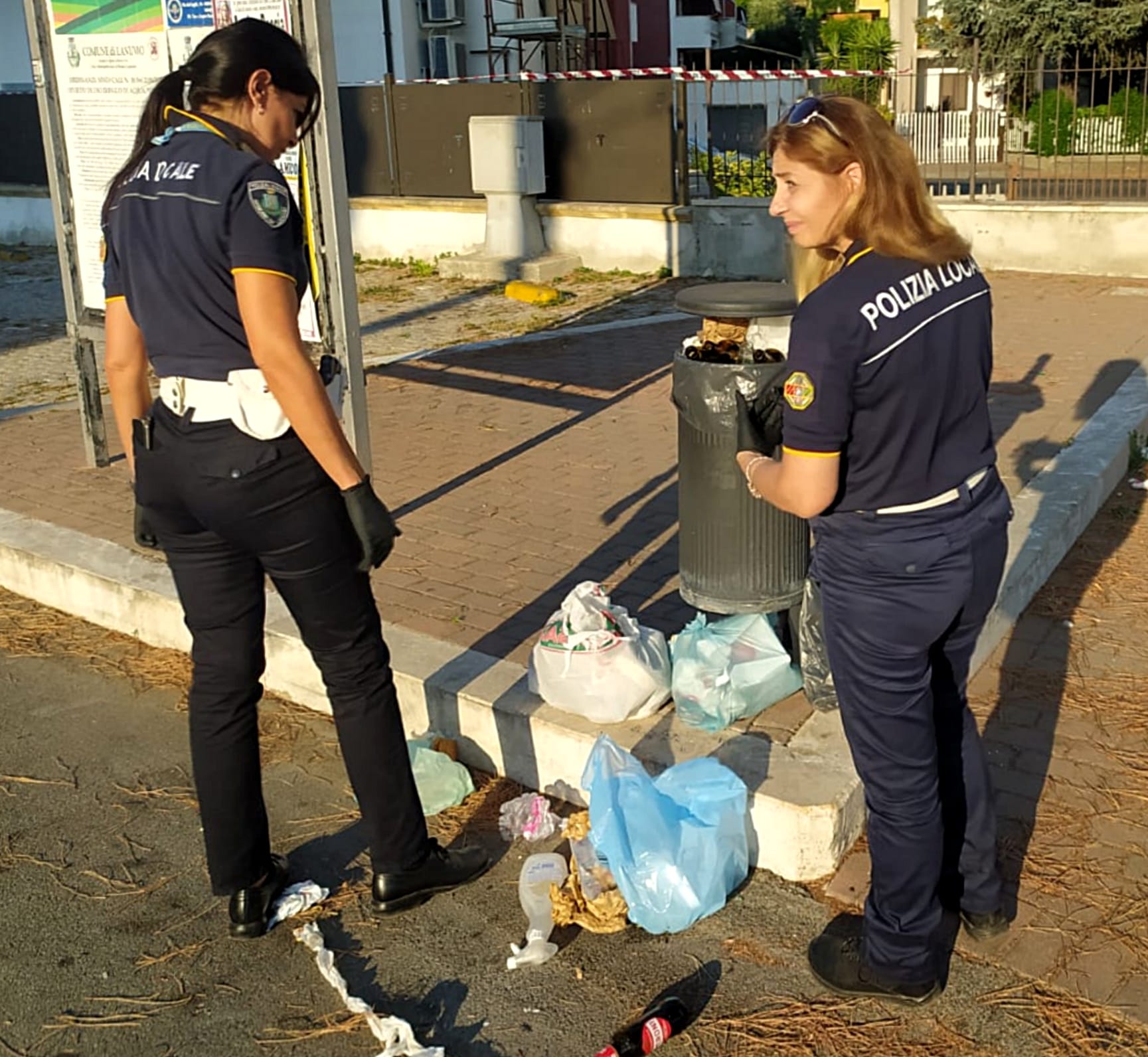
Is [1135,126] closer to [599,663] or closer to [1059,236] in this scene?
[1059,236]

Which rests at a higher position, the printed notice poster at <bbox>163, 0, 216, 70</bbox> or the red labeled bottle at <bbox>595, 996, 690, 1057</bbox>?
the printed notice poster at <bbox>163, 0, 216, 70</bbox>

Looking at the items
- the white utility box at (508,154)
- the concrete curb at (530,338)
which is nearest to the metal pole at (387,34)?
the white utility box at (508,154)

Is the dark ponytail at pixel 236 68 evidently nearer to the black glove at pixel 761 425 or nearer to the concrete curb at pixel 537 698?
the black glove at pixel 761 425

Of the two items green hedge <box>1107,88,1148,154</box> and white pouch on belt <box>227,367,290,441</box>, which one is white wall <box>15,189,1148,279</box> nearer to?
green hedge <box>1107,88,1148,154</box>

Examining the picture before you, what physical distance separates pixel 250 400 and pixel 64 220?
444 centimetres

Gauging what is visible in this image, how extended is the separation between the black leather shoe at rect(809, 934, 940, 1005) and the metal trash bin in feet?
4.47

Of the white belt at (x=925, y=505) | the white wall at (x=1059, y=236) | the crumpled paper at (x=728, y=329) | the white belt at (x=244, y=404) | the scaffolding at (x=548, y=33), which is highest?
the scaffolding at (x=548, y=33)

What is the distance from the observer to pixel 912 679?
8.62 feet

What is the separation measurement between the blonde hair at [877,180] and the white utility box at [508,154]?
509 inches

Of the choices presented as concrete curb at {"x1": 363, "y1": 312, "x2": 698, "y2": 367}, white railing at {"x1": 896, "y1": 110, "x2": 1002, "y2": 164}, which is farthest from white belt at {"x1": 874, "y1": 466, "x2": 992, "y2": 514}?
white railing at {"x1": 896, "y1": 110, "x2": 1002, "y2": 164}

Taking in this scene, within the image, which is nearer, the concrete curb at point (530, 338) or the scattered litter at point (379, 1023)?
the scattered litter at point (379, 1023)

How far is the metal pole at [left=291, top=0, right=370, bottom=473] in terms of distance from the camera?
17.2 feet

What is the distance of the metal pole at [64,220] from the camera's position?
633 cm

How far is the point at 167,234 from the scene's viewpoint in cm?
270
